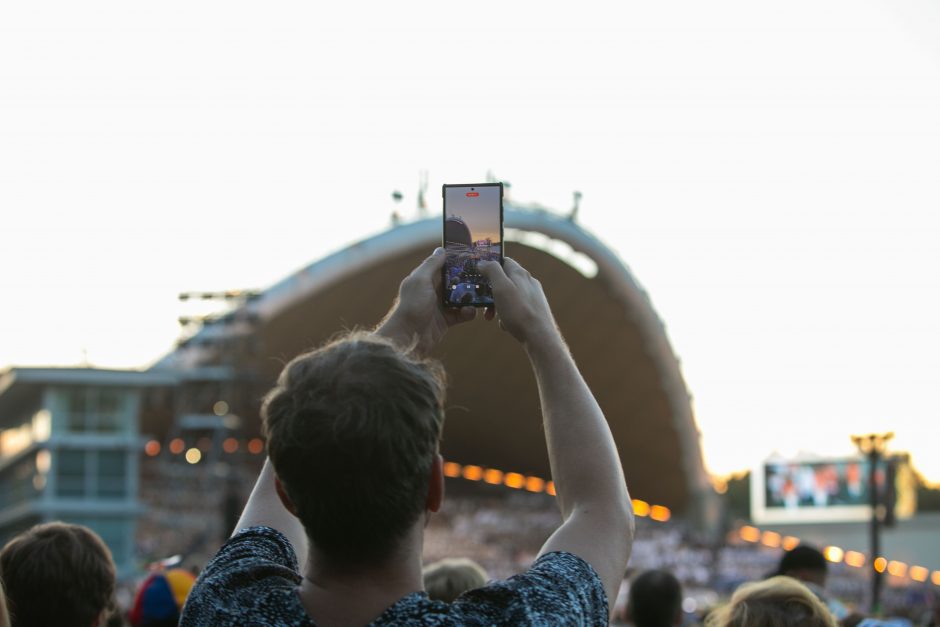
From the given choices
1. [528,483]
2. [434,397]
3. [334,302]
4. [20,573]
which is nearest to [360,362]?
[434,397]

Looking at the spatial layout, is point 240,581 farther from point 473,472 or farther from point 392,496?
point 473,472

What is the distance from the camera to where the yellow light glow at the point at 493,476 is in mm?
68688

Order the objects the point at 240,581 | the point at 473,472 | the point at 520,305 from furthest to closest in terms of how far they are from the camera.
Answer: the point at 473,472
the point at 520,305
the point at 240,581

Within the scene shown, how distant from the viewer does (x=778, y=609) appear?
12.1 feet

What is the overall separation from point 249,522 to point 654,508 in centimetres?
6325

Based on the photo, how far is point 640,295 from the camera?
153 ft

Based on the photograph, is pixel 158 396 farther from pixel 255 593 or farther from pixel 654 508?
pixel 255 593

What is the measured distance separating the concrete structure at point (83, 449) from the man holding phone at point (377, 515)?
35.7 meters

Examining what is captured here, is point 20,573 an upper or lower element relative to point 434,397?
lower

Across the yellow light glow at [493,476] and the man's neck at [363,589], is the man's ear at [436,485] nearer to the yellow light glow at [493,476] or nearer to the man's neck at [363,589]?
the man's neck at [363,589]

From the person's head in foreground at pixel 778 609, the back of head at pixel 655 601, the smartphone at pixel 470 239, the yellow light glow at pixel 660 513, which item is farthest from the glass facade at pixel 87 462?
the smartphone at pixel 470 239

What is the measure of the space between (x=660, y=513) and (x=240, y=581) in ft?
207

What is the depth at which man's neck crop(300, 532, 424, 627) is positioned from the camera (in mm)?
2055

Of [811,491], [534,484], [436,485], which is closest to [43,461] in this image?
[534,484]
